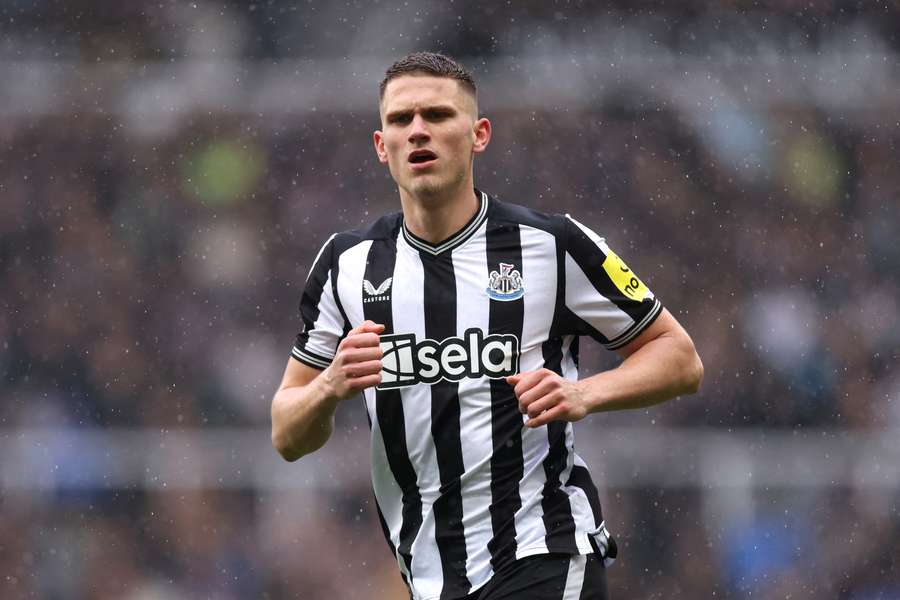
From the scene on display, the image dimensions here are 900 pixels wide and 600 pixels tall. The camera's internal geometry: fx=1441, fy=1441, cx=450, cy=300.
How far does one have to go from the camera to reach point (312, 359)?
3.12m

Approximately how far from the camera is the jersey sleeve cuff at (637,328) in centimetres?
304

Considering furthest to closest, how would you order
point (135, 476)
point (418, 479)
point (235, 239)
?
point (235, 239) → point (135, 476) → point (418, 479)

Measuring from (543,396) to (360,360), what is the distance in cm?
35

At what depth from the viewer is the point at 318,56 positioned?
7613 mm

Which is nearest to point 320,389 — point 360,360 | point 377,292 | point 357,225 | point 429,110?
point 360,360

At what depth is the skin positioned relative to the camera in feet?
9.62

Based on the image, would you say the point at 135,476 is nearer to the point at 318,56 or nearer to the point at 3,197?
the point at 3,197

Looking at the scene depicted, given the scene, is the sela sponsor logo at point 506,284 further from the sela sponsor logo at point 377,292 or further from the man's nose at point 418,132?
the man's nose at point 418,132

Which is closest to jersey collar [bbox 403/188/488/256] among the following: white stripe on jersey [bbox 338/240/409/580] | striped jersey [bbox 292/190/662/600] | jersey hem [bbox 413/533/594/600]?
striped jersey [bbox 292/190/662/600]

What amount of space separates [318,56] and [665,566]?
3172mm

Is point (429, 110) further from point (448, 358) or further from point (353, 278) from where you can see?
point (448, 358)

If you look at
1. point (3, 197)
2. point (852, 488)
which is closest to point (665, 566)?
point (852, 488)

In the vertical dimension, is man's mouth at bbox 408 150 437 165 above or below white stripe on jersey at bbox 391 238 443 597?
above

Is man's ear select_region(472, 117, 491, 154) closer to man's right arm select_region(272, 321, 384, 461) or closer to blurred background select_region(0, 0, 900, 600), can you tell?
man's right arm select_region(272, 321, 384, 461)
